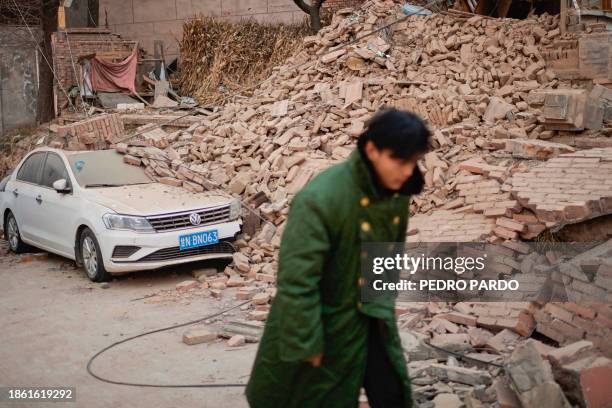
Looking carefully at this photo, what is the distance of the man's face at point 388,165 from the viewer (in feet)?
11.5

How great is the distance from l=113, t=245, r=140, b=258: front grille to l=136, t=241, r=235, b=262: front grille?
0.48ft

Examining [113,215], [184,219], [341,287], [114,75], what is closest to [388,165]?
[341,287]

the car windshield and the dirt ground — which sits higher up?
the car windshield

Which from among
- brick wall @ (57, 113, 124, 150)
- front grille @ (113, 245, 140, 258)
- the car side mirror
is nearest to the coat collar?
front grille @ (113, 245, 140, 258)

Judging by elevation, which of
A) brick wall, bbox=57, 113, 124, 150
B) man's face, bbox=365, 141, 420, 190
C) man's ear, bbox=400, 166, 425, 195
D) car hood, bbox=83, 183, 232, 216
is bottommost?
car hood, bbox=83, 183, 232, 216

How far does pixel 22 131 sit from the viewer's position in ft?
69.2

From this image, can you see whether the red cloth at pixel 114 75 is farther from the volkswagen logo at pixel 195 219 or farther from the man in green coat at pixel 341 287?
the man in green coat at pixel 341 287

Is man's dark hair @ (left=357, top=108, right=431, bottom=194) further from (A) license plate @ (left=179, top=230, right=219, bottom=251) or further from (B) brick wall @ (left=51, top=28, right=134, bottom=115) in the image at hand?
(B) brick wall @ (left=51, top=28, right=134, bottom=115)

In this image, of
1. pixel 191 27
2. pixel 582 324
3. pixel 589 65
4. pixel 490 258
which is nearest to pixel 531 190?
pixel 490 258

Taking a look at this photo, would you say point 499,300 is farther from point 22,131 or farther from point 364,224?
point 22,131

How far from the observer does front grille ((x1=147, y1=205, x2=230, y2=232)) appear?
1002 cm

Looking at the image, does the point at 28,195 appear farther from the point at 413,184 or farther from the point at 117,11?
the point at 117,11

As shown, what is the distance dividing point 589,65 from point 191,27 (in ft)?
37.9

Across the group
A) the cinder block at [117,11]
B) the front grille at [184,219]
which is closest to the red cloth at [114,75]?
the cinder block at [117,11]
